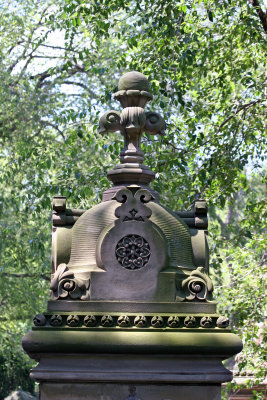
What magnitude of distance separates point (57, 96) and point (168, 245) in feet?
40.7

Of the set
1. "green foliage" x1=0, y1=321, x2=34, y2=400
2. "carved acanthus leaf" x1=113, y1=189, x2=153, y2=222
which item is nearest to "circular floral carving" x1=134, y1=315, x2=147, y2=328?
"carved acanthus leaf" x1=113, y1=189, x2=153, y2=222

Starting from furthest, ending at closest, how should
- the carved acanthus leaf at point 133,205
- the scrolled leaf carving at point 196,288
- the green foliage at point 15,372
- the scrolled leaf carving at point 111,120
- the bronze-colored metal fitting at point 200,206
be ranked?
the green foliage at point 15,372 → the scrolled leaf carving at point 111,120 → the bronze-colored metal fitting at point 200,206 → the carved acanthus leaf at point 133,205 → the scrolled leaf carving at point 196,288

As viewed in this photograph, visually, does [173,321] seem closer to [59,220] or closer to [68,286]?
[68,286]

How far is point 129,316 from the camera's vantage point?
4547 millimetres

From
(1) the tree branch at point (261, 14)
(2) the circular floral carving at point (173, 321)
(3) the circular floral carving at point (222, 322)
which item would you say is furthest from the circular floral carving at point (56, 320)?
(1) the tree branch at point (261, 14)

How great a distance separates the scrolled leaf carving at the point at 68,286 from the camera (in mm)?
4621

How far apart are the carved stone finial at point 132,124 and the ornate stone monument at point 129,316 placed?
235 millimetres

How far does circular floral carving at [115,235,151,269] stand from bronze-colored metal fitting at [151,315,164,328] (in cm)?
33

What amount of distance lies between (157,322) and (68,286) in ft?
1.75

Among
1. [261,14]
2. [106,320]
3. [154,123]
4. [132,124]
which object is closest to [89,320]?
[106,320]

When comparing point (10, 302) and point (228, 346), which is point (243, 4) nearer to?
point (228, 346)

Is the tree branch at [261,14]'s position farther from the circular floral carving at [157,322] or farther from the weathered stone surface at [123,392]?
the weathered stone surface at [123,392]

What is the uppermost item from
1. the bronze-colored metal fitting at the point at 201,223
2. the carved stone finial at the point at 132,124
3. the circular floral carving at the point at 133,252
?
the carved stone finial at the point at 132,124

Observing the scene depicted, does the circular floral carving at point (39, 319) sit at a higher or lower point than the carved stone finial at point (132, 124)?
lower
